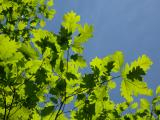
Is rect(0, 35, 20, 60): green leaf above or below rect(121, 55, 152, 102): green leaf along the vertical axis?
above

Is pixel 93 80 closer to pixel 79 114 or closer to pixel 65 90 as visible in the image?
pixel 65 90

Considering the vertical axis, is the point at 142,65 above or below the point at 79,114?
above

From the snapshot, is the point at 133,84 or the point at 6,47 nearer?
the point at 6,47

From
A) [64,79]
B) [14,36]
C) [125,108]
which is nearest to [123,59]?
[64,79]

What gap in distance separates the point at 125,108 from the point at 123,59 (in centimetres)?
172

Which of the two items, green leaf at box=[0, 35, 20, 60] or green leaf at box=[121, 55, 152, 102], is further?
green leaf at box=[121, 55, 152, 102]

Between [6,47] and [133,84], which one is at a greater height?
[6,47]

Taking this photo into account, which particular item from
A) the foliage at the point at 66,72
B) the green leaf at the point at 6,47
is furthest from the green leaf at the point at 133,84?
the green leaf at the point at 6,47

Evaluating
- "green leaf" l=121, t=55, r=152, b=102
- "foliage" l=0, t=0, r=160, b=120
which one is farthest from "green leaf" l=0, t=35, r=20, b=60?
"green leaf" l=121, t=55, r=152, b=102

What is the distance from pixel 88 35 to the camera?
2613 millimetres

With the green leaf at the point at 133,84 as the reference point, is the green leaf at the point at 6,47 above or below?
above

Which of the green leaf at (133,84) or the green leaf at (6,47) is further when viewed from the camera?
the green leaf at (133,84)

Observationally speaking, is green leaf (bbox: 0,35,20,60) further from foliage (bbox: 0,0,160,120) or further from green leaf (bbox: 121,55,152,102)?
green leaf (bbox: 121,55,152,102)

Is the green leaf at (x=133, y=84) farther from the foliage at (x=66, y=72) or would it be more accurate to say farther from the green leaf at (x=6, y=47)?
the green leaf at (x=6, y=47)
